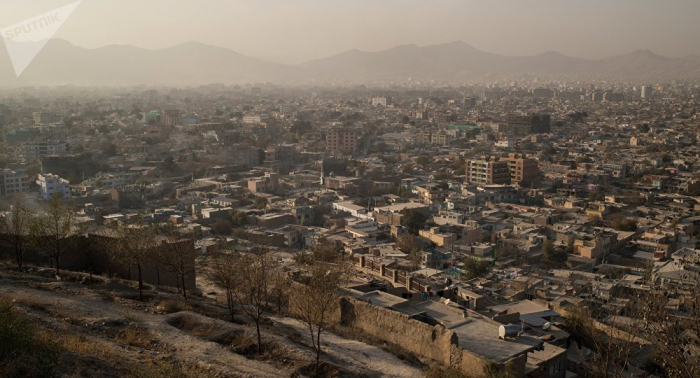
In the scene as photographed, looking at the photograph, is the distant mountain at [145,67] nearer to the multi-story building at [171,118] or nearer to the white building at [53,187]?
the multi-story building at [171,118]

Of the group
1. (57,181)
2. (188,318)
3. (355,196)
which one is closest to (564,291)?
(188,318)

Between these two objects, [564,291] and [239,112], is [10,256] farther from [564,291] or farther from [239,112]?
[239,112]

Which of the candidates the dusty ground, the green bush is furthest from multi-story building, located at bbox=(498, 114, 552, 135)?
the green bush

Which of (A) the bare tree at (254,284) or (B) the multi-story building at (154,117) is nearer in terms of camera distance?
(A) the bare tree at (254,284)

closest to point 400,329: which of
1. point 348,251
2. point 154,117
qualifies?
point 348,251

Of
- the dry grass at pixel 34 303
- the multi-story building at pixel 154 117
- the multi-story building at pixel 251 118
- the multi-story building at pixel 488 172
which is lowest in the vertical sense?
the multi-story building at pixel 488 172

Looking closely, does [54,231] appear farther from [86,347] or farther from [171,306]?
[86,347]

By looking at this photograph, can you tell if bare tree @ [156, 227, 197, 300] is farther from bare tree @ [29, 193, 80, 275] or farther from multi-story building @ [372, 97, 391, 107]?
multi-story building @ [372, 97, 391, 107]

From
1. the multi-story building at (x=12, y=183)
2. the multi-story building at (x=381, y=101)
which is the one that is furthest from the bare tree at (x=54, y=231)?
the multi-story building at (x=381, y=101)
